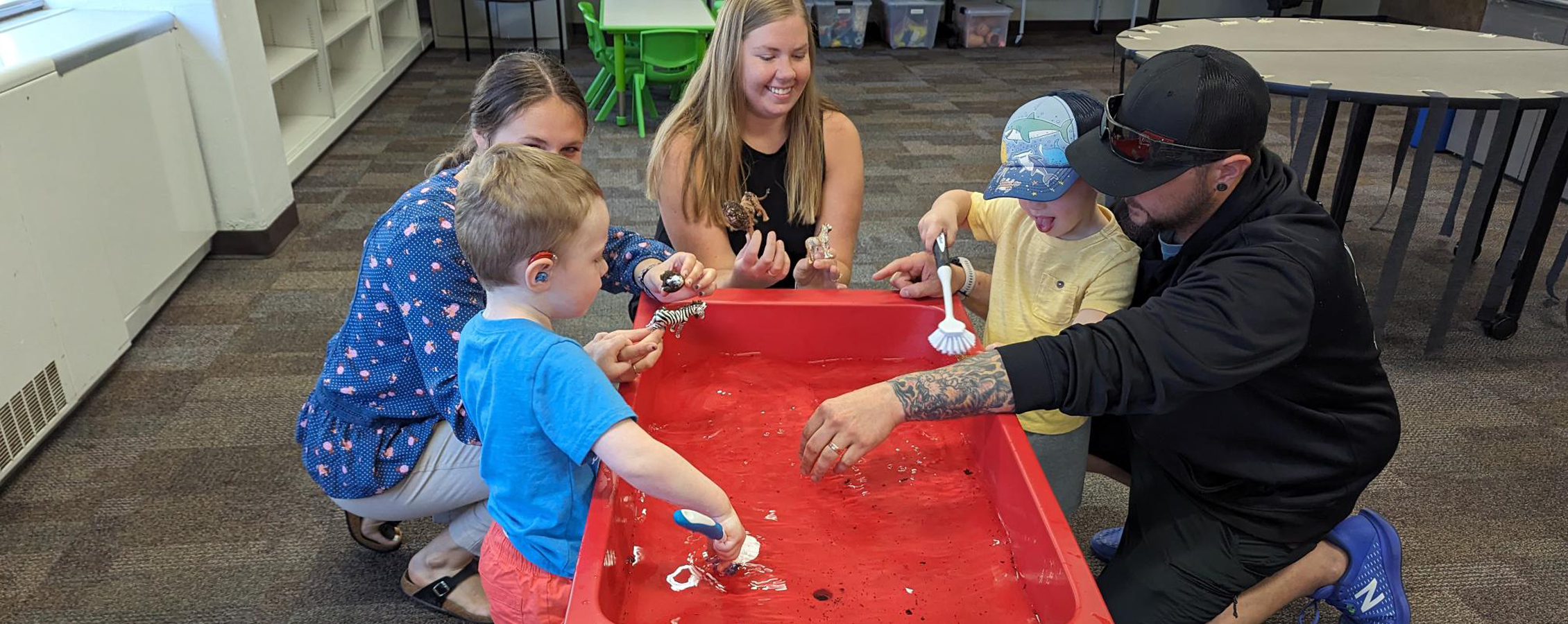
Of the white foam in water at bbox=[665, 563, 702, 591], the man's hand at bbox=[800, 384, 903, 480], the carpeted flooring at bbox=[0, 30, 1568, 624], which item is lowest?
the carpeted flooring at bbox=[0, 30, 1568, 624]

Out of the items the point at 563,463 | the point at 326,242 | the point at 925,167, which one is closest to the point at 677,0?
the point at 925,167

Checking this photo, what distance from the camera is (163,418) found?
2.46 meters

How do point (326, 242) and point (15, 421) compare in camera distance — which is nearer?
point (15, 421)

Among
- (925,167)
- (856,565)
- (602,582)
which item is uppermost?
(602,582)

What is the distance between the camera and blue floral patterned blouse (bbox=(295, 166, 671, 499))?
149cm

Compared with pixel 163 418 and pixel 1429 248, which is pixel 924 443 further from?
pixel 1429 248

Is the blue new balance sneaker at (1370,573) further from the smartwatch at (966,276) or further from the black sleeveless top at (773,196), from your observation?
the black sleeveless top at (773,196)

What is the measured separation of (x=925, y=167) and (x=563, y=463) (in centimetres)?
347

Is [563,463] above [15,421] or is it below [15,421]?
above

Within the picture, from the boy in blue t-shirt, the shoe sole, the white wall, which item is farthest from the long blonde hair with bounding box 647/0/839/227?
the white wall

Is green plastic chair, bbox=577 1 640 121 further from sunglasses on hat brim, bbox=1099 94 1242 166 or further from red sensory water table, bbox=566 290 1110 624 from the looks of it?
sunglasses on hat brim, bbox=1099 94 1242 166

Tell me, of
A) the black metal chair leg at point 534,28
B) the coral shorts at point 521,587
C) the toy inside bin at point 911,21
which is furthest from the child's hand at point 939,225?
the toy inside bin at point 911,21

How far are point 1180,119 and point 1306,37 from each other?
2430mm

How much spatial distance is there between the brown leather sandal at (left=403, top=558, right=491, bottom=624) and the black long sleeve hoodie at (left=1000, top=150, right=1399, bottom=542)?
3.64 feet
